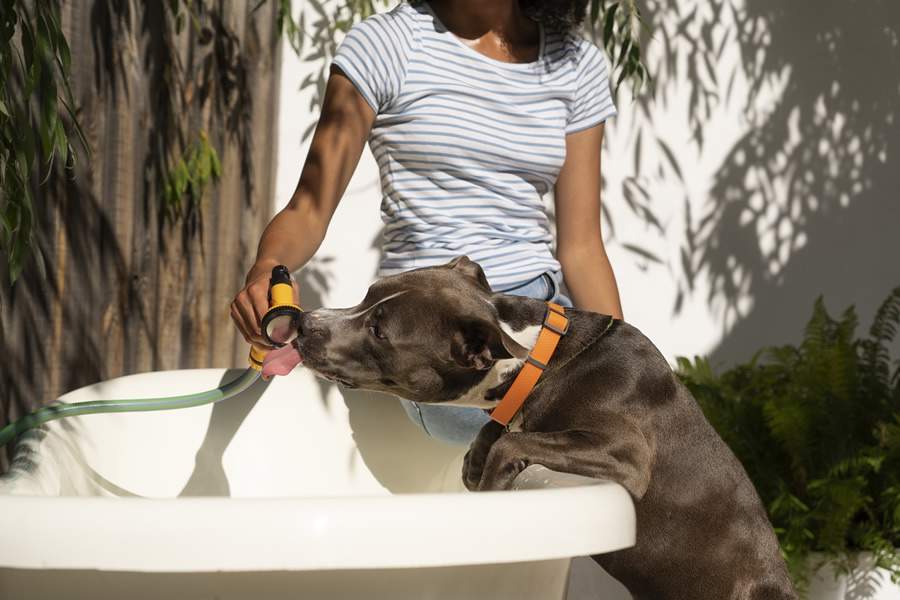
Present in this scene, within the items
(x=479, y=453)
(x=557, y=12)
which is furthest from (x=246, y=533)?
(x=557, y=12)

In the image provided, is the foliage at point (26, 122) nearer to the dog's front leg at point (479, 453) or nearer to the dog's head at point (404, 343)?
the dog's head at point (404, 343)

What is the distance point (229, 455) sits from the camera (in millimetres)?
2969

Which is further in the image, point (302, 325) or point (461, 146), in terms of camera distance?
point (461, 146)

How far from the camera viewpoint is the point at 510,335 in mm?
2328

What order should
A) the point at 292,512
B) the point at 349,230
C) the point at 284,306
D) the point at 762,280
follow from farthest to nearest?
1. the point at 762,280
2. the point at 349,230
3. the point at 284,306
4. the point at 292,512

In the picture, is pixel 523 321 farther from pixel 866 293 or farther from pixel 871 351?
pixel 866 293

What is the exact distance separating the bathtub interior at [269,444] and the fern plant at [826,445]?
1.39 meters

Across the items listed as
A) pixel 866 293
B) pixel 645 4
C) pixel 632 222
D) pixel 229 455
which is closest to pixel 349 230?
pixel 632 222

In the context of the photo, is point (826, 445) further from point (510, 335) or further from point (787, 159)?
point (510, 335)

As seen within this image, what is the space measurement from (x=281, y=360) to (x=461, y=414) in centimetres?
60

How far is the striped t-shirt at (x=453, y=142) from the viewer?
9.29 feet

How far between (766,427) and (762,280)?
1269 mm

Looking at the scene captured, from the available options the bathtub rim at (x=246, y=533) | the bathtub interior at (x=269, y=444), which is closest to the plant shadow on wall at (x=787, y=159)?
the bathtub interior at (x=269, y=444)

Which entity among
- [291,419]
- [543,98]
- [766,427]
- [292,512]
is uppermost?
[543,98]
